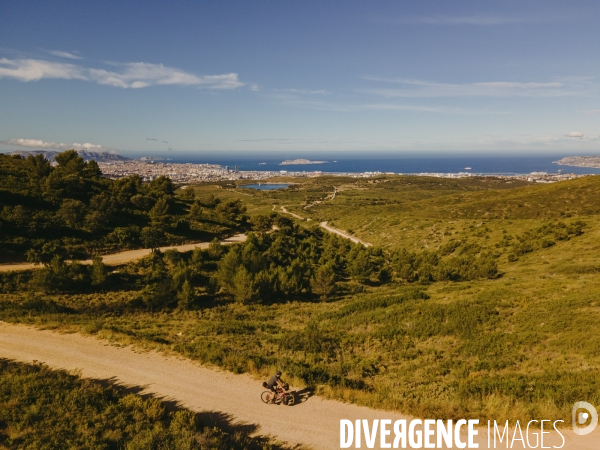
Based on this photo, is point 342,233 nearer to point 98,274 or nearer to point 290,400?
point 98,274

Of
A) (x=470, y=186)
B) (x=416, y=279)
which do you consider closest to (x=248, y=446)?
(x=416, y=279)

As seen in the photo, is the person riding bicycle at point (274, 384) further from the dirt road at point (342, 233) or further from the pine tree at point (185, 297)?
the dirt road at point (342, 233)

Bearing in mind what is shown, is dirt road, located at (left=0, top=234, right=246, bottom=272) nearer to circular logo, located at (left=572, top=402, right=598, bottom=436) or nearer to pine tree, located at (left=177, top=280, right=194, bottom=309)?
pine tree, located at (left=177, top=280, right=194, bottom=309)

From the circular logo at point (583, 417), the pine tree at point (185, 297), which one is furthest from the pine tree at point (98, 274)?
the circular logo at point (583, 417)

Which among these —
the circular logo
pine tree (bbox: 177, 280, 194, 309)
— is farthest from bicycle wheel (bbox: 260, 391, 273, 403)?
pine tree (bbox: 177, 280, 194, 309)

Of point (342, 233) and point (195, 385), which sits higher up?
point (195, 385)

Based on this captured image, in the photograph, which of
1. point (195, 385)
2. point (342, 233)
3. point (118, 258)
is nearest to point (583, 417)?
point (195, 385)

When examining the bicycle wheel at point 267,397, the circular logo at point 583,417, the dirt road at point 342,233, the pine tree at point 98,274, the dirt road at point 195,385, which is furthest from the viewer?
the dirt road at point 342,233

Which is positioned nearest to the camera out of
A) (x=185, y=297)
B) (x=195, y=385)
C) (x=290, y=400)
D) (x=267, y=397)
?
(x=290, y=400)
